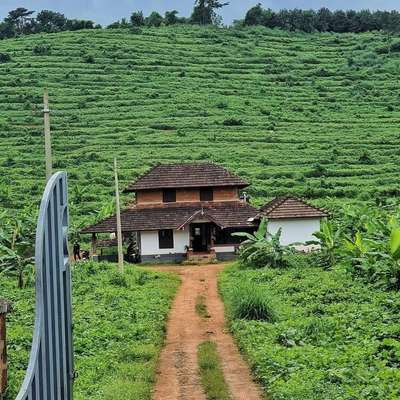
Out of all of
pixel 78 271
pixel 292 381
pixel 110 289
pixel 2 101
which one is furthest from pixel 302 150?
pixel 292 381

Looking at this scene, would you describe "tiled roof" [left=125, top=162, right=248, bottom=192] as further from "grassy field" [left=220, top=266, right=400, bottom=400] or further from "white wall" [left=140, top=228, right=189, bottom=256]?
"grassy field" [left=220, top=266, right=400, bottom=400]

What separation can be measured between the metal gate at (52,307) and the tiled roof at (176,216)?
87.4ft

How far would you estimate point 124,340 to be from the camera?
1541 centimetres

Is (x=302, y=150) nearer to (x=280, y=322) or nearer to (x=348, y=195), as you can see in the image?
(x=348, y=195)

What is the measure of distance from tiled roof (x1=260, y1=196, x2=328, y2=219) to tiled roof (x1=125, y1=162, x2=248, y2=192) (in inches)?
117

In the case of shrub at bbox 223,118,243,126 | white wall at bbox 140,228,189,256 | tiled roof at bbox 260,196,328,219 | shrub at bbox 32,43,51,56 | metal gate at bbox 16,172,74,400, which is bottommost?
white wall at bbox 140,228,189,256

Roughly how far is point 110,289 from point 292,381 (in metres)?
11.5

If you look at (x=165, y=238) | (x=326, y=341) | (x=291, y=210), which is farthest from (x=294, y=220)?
(x=326, y=341)

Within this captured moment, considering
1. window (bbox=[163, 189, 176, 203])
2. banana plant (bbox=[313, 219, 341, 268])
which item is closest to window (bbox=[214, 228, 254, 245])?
window (bbox=[163, 189, 176, 203])

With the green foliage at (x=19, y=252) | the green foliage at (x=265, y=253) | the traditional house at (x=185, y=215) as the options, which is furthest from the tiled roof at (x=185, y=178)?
the green foliage at (x=19, y=252)

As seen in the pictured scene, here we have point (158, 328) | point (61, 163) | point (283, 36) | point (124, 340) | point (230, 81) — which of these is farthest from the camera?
point (283, 36)

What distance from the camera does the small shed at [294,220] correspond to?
32750mm

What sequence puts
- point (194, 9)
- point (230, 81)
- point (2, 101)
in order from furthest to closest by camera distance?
point (194, 9), point (230, 81), point (2, 101)

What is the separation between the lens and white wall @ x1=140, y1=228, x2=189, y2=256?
1353 inches
